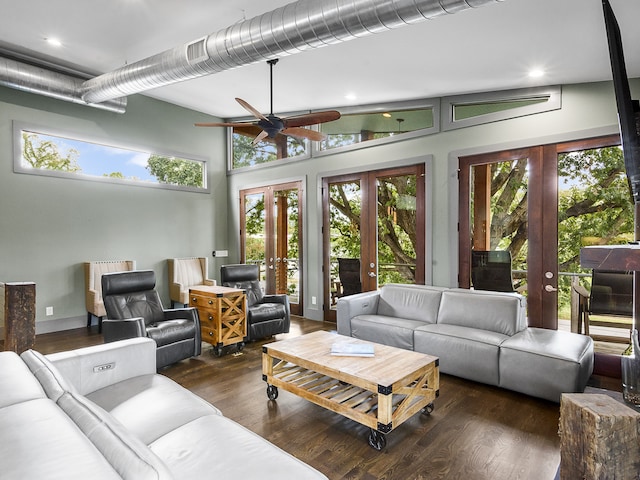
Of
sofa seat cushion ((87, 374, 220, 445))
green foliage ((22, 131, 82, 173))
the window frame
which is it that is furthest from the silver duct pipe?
sofa seat cushion ((87, 374, 220, 445))

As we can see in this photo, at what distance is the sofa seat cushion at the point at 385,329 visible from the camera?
387 cm

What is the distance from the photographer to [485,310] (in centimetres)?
378

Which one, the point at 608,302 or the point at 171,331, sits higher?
the point at 608,302

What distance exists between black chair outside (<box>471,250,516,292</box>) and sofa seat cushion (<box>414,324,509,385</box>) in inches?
32.9

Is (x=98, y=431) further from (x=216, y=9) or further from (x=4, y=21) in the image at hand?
(x=4, y=21)

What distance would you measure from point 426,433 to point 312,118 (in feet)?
10.2

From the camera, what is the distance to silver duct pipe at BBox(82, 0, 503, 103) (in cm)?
251

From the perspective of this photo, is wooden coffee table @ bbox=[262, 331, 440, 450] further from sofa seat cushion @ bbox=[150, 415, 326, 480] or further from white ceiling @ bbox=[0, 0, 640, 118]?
white ceiling @ bbox=[0, 0, 640, 118]

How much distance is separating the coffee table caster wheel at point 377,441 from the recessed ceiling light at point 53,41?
523cm

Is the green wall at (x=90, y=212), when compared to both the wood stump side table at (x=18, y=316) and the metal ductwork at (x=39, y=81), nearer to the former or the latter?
the metal ductwork at (x=39, y=81)

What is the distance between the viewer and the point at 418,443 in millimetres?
2381

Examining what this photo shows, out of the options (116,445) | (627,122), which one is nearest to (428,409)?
(627,122)

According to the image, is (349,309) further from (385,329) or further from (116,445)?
(116,445)

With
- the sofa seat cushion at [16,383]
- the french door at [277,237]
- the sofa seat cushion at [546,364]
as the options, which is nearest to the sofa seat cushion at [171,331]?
the sofa seat cushion at [16,383]
